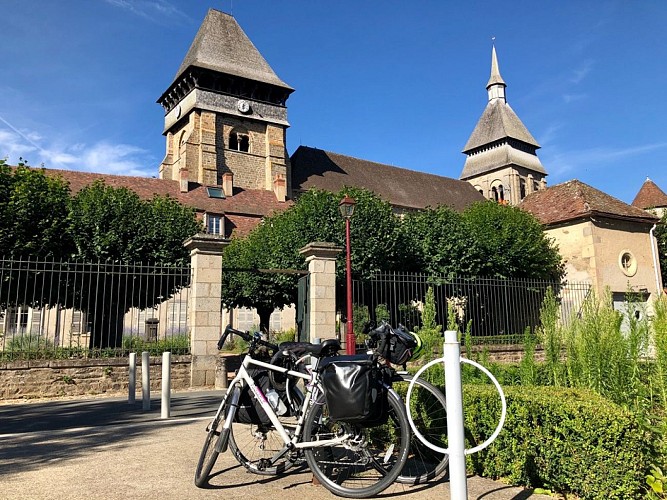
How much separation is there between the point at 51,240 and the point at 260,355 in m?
13.5

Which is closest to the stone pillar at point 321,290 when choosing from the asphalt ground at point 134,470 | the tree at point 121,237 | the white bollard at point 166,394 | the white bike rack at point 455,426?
the white bollard at point 166,394

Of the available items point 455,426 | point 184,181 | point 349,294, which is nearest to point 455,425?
point 455,426

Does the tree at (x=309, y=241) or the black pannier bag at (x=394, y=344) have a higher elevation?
the tree at (x=309, y=241)

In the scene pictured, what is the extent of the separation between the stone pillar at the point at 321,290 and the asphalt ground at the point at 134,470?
388 centimetres

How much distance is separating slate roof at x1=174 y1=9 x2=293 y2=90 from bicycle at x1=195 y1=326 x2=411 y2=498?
1364 inches

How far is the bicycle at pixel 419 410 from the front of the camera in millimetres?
3459

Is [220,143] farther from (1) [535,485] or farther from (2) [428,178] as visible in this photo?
(1) [535,485]

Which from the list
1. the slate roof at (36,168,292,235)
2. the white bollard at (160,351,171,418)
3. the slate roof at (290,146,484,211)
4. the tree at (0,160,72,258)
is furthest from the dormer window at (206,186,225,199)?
the white bollard at (160,351,171,418)

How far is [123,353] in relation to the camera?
34.9 ft

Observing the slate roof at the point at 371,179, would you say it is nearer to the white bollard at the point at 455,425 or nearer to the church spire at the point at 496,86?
the church spire at the point at 496,86

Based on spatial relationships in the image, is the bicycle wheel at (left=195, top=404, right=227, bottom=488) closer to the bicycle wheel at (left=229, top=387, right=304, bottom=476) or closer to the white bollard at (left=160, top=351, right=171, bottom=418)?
the bicycle wheel at (left=229, top=387, right=304, bottom=476)

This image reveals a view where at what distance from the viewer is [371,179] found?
1623 inches

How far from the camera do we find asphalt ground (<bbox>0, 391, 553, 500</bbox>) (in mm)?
3244

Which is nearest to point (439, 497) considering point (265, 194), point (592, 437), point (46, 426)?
point (592, 437)
